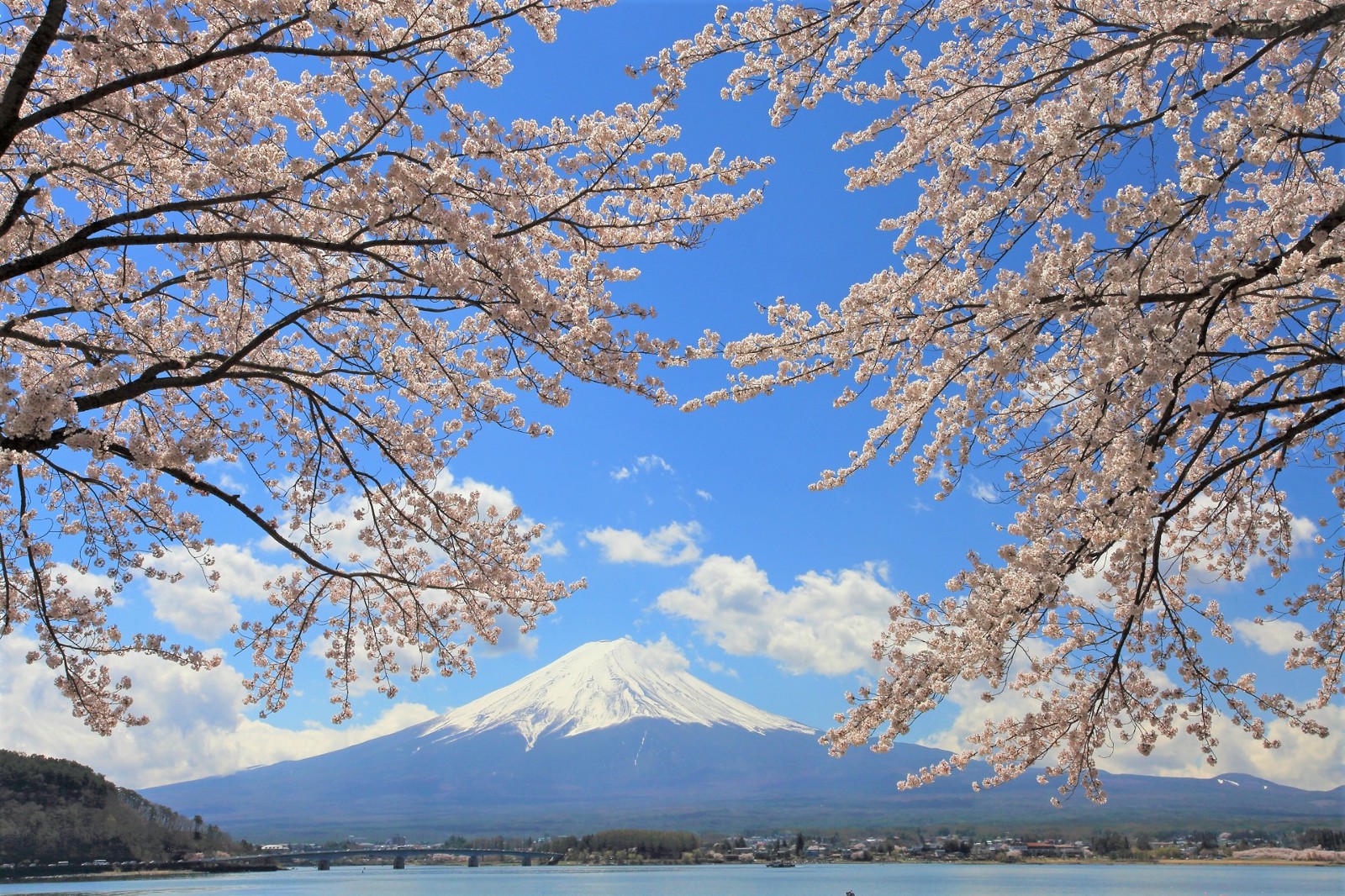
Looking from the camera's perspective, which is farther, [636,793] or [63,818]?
[636,793]

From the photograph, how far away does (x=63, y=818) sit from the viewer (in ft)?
123

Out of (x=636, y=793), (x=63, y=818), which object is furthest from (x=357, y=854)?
(x=636, y=793)

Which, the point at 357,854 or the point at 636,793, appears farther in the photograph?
the point at 636,793

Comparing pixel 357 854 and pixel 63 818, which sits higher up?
pixel 63 818

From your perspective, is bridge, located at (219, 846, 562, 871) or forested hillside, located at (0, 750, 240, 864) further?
bridge, located at (219, 846, 562, 871)

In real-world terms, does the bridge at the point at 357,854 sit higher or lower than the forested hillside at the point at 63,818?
lower

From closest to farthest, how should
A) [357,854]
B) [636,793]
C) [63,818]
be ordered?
1. [63,818]
2. [357,854]
3. [636,793]

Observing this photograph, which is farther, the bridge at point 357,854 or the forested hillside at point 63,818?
the bridge at point 357,854

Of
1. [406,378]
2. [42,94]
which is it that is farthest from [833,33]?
[42,94]

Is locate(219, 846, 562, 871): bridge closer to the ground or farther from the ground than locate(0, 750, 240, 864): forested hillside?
closer to the ground

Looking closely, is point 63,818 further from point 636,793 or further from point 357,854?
point 636,793

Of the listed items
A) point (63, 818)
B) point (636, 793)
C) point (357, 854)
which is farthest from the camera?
point (636, 793)

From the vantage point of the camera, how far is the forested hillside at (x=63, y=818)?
1409 inches

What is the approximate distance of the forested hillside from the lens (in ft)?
117
